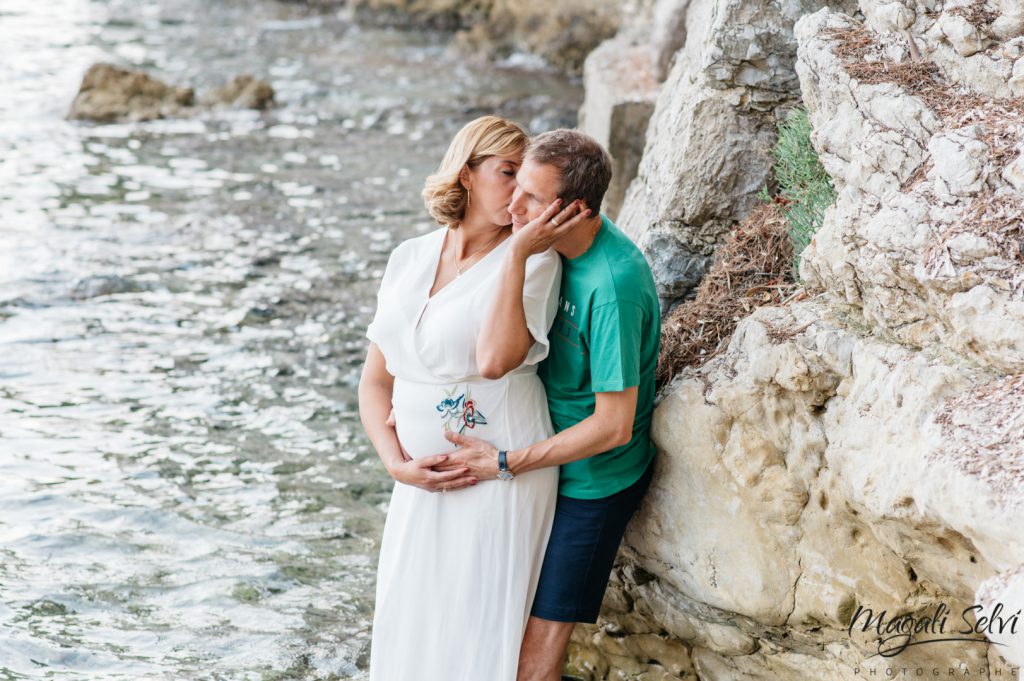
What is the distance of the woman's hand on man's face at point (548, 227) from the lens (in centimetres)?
379

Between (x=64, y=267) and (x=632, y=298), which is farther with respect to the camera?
(x=64, y=267)

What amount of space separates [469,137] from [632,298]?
0.85 metres

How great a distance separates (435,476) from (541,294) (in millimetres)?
765

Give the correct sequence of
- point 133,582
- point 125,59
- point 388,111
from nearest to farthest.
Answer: point 133,582 < point 388,111 < point 125,59

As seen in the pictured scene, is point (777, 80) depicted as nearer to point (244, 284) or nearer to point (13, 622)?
point (13, 622)

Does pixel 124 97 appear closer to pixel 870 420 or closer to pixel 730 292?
pixel 730 292

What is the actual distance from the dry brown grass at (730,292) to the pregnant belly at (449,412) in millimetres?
836

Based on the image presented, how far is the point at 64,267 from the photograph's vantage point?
10.3 meters

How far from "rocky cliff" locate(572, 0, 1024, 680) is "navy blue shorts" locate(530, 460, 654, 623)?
0.31 meters

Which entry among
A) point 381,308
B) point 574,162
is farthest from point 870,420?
point 381,308

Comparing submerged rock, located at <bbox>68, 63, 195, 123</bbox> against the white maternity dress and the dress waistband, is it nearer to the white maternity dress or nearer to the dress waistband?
the white maternity dress

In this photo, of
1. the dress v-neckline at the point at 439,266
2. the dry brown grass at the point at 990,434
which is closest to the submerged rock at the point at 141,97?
the dress v-neckline at the point at 439,266

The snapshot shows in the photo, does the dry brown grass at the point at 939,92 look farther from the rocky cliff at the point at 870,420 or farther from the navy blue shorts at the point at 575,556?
the navy blue shorts at the point at 575,556

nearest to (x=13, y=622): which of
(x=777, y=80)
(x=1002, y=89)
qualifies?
(x=777, y=80)
